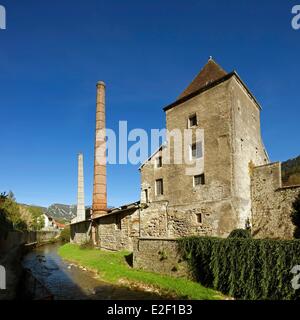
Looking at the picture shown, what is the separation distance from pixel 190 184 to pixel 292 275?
436 inches

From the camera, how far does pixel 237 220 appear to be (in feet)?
55.0

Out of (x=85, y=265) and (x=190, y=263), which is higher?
(x=190, y=263)

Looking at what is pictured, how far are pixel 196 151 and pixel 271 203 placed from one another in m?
5.69

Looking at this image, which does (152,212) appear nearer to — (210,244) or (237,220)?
(237,220)

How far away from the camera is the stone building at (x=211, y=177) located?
17094mm

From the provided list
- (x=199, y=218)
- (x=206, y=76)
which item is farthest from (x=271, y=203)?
(x=206, y=76)

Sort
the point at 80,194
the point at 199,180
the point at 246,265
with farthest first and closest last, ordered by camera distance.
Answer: the point at 80,194 → the point at 199,180 → the point at 246,265

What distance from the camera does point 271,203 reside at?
56.4 ft

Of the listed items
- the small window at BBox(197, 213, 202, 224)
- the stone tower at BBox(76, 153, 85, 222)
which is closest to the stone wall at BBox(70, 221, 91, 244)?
the stone tower at BBox(76, 153, 85, 222)

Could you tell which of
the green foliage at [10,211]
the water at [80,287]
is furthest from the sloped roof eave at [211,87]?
the green foliage at [10,211]

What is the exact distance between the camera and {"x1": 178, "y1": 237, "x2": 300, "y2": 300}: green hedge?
29.2 feet

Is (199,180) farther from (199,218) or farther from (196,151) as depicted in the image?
(199,218)

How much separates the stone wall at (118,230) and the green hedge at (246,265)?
985 centimetres
